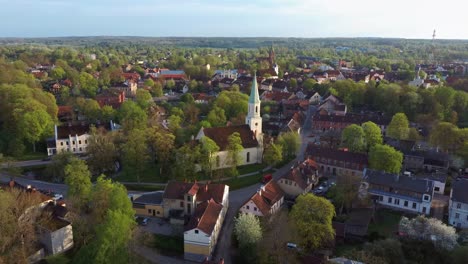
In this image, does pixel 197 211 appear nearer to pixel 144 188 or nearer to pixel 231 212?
pixel 231 212

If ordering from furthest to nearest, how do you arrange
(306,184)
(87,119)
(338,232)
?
1. (87,119)
2. (306,184)
3. (338,232)

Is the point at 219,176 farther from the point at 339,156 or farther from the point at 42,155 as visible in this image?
the point at 42,155

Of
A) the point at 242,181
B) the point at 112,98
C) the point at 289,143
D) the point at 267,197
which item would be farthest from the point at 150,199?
the point at 112,98

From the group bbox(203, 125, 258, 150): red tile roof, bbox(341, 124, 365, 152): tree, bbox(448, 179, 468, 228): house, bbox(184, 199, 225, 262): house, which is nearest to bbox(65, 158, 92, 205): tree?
bbox(184, 199, 225, 262): house

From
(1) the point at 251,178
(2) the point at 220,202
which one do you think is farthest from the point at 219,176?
(2) the point at 220,202

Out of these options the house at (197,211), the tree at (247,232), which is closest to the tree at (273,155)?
the house at (197,211)

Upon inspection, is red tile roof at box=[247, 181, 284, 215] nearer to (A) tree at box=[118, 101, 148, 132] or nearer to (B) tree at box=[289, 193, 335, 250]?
(B) tree at box=[289, 193, 335, 250]

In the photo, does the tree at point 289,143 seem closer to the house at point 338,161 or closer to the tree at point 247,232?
the house at point 338,161
